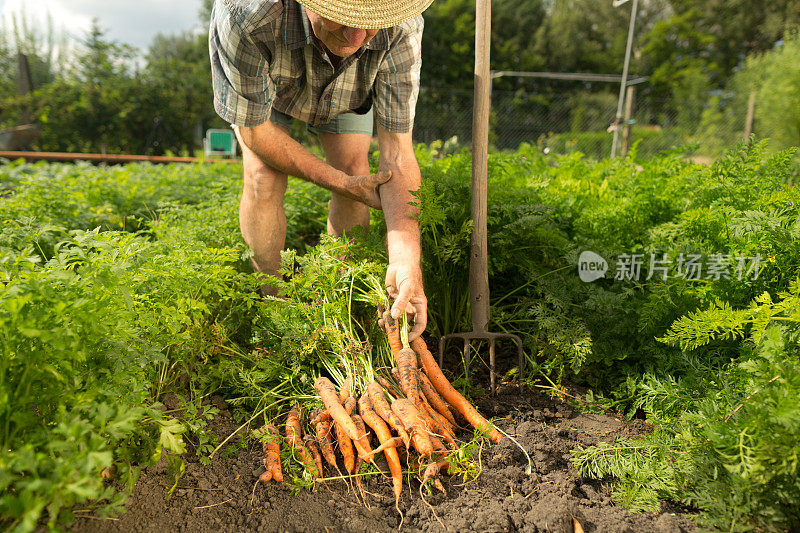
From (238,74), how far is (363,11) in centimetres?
69

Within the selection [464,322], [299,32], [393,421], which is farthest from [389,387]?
[299,32]

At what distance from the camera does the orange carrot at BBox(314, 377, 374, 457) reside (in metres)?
1.91

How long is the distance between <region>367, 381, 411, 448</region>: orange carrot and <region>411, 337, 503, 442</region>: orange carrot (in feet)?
0.84

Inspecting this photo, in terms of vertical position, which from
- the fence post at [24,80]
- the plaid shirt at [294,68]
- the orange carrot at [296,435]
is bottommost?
the orange carrot at [296,435]

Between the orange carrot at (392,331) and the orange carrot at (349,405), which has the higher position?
the orange carrot at (392,331)

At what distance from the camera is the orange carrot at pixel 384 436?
1.80 meters

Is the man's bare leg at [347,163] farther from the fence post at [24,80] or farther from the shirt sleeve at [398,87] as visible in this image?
the fence post at [24,80]

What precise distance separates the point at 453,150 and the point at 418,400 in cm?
518

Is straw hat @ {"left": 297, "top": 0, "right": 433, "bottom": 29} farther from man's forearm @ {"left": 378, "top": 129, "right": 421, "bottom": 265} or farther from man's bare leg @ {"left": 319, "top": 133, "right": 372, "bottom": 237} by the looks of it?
man's bare leg @ {"left": 319, "top": 133, "right": 372, "bottom": 237}

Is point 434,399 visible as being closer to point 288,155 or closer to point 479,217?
point 479,217

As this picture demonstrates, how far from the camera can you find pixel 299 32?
2369 mm

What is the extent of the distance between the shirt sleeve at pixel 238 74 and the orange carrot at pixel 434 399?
4.75 feet

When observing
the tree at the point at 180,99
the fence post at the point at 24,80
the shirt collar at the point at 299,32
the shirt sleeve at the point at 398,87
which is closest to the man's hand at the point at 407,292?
the shirt sleeve at the point at 398,87

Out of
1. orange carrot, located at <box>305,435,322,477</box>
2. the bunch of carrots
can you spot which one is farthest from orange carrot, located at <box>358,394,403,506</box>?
orange carrot, located at <box>305,435,322,477</box>
